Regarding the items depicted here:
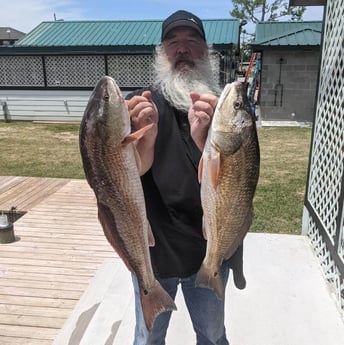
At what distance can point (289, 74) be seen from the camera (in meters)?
13.5

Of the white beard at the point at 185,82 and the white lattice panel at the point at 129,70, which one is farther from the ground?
the white beard at the point at 185,82

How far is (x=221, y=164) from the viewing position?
56.9 inches

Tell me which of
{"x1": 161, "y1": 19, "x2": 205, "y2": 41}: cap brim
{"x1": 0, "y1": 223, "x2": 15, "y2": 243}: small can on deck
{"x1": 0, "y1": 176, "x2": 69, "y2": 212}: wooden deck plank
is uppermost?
{"x1": 161, "y1": 19, "x2": 205, "y2": 41}: cap brim

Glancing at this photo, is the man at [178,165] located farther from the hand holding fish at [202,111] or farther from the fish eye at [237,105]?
the fish eye at [237,105]

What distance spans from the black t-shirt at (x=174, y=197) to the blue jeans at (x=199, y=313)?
0.08m

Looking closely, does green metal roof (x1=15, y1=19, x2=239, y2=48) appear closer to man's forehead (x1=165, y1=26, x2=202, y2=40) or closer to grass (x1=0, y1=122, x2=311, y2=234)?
grass (x1=0, y1=122, x2=311, y2=234)

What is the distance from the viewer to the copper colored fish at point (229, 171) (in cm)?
141

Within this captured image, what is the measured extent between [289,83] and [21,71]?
9.32m

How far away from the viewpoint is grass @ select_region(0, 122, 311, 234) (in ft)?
19.3

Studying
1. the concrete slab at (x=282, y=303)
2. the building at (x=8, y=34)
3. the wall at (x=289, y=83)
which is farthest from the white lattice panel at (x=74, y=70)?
the building at (x=8, y=34)

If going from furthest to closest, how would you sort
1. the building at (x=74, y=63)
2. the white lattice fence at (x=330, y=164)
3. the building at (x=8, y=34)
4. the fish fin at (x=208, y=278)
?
the building at (x=8, y=34), the building at (x=74, y=63), the white lattice fence at (x=330, y=164), the fish fin at (x=208, y=278)

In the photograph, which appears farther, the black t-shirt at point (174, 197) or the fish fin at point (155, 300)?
the black t-shirt at point (174, 197)

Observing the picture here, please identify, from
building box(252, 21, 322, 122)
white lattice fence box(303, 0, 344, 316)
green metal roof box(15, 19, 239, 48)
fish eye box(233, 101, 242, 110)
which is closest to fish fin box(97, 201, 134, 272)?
fish eye box(233, 101, 242, 110)

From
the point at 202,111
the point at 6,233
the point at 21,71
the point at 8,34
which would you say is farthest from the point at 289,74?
the point at 8,34
